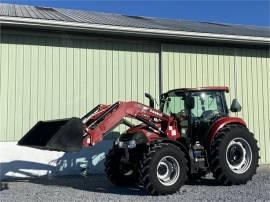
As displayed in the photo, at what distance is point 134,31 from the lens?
13.2 meters

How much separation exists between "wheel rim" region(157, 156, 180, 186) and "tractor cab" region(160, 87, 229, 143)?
3.67 ft

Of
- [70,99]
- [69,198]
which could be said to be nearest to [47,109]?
[70,99]

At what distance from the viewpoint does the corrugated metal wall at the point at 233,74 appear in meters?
14.5

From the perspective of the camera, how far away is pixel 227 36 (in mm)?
14383

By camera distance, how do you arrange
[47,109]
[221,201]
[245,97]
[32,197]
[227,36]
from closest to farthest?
1. [221,201]
2. [32,197]
3. [47,109]
4. [227,36]
5. [245,97]

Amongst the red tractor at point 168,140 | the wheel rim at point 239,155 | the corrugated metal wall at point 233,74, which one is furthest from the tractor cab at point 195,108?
the corrugated metal wall at point 233,74

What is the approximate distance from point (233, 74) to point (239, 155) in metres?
4.80

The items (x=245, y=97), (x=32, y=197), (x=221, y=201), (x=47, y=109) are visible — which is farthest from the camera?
(x=245, y=97)

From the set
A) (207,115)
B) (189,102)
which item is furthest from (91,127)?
(207,115)

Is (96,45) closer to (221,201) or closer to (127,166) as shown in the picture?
(127,166)

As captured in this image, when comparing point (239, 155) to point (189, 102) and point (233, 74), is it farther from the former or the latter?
point (233, 74)

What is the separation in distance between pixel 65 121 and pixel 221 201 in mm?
3289

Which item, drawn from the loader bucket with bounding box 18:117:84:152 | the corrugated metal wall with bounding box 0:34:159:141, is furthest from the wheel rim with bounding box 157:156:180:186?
the corrugated metal wall with bounding box 0:34:159:141

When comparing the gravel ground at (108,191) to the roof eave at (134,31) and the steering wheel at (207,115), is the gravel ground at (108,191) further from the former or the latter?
the roof eave at (134,31)
